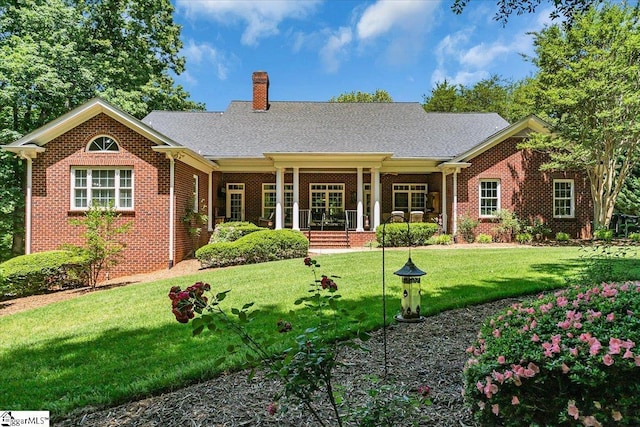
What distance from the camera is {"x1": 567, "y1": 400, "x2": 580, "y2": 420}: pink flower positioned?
6.07 ft

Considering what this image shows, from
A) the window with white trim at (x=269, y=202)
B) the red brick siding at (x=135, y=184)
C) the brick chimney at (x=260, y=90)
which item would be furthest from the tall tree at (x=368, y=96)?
the red brick siding at (x=135, y=184)

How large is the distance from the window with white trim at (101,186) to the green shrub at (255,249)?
3.12 meters

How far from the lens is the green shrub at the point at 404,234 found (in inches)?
548

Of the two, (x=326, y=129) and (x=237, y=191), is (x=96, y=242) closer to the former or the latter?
(x=237, y=191)

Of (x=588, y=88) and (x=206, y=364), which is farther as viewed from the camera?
(x=588, y=88)

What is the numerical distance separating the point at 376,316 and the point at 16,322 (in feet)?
20.3

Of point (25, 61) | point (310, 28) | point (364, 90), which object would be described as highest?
point (364, 90)

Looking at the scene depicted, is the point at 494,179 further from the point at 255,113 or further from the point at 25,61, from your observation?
the point at 25,61

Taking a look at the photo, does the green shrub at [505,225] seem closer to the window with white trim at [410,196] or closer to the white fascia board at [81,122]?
the window with white trim at [410,196]

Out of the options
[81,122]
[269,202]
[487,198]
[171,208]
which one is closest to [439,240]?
[487,198]

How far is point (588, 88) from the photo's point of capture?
1377 centimetres

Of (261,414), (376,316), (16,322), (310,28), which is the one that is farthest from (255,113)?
(261,414)

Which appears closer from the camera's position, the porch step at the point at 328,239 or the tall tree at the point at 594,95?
the tall tree at the point at 594,95
